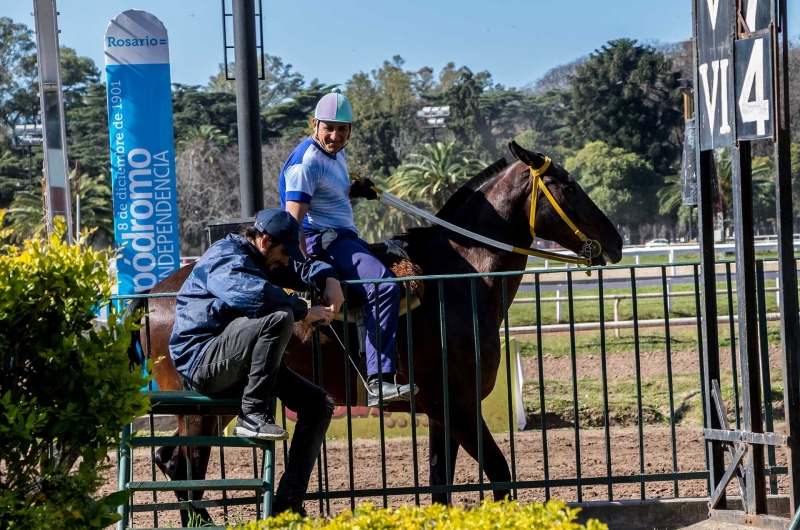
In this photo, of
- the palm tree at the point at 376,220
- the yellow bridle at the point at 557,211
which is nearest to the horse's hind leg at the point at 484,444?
the yellow bridle at the point at 557,211

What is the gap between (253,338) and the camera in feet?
15.4

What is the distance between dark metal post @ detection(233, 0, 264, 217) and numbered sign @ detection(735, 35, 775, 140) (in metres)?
4.65

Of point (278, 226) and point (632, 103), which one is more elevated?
point (632, 103)

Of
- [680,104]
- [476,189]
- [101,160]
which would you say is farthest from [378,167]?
[476,189]

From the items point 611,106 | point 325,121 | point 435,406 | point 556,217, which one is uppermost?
point 611,106

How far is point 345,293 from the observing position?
5.72 meters

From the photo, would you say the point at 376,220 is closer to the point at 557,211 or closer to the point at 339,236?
the point at 557,211

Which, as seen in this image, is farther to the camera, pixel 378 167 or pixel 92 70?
pixel 92 70

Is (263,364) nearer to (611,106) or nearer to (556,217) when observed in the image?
(556,217)

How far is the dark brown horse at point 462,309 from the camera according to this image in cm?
609

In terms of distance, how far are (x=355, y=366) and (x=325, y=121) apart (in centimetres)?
162

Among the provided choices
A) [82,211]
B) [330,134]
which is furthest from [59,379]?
[82,211]

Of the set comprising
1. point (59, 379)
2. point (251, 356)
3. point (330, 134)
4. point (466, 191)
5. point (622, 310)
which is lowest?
point (622, 310)

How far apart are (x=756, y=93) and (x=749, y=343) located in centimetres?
130
